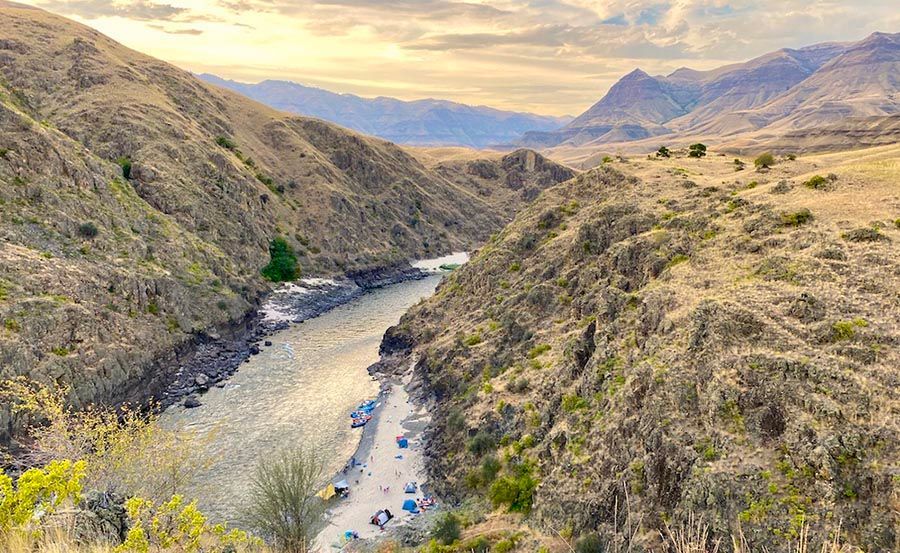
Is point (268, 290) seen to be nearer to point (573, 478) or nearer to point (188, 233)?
point (188, 233)

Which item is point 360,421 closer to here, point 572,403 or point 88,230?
point 572,403

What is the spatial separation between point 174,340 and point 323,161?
328 feet

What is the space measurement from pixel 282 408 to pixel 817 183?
61.2 meters

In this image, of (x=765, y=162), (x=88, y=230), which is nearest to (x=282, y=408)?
(x=88, y=230)

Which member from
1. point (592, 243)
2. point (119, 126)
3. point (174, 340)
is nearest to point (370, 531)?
point (592, 243)

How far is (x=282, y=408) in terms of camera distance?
193ft

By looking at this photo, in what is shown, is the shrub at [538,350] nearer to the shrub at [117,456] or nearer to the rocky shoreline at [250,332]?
the shrub at [117,456]

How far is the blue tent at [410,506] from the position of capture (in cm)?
4197

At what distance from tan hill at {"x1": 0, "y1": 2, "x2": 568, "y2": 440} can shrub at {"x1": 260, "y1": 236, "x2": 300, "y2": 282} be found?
2168 mm

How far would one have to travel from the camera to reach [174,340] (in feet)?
226

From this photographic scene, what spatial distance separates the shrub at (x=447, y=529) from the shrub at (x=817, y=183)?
43244mm

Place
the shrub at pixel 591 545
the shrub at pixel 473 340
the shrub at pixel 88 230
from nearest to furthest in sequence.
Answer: the shrub at pixel 591 545, the shrub at pixel 473 340, the shrub at pixel 88 230

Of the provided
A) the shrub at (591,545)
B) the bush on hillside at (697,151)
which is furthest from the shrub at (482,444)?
the bush on hillside at (697,151)

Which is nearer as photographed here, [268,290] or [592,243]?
[592,243]
